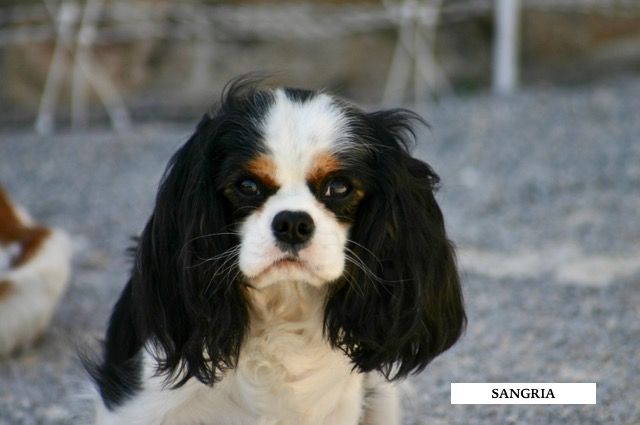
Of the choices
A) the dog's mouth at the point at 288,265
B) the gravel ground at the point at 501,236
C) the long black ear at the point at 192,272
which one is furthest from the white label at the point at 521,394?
the dog's mouth at the point at 288,265

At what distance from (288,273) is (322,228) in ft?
0.38

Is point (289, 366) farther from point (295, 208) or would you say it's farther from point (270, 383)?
point (295, 208)

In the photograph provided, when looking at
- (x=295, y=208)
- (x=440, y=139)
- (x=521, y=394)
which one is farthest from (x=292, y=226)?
(x=440, y=139)

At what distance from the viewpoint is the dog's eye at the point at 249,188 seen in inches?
101

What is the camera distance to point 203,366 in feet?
8.82

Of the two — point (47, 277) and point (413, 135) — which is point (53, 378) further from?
point (413, 135)

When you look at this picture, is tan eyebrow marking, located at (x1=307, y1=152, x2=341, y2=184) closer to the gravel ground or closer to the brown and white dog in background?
the gravel ground

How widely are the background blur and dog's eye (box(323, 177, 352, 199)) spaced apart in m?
1.04

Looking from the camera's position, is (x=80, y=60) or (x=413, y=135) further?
(x=80, y=60)

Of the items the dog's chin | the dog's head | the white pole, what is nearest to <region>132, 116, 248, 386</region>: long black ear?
the dog's head

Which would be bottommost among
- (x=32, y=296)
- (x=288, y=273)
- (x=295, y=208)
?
(x=288, y=273)

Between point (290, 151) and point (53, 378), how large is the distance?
1.69 metres

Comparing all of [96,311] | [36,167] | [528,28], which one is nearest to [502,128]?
[528,28]

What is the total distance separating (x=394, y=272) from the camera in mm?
2711
